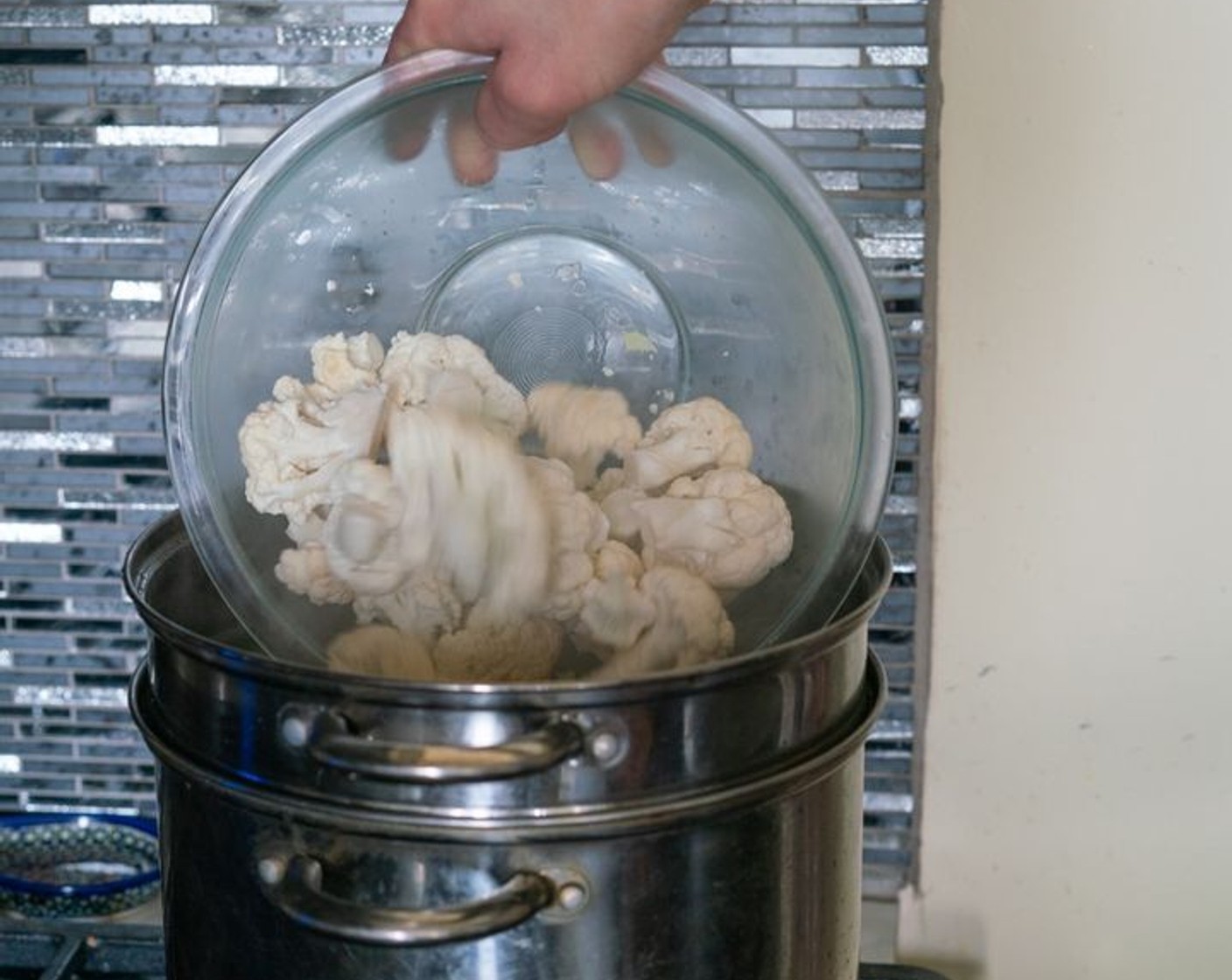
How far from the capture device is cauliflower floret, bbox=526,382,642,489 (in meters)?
0.73

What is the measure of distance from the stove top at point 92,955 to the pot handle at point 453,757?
15.8 inches

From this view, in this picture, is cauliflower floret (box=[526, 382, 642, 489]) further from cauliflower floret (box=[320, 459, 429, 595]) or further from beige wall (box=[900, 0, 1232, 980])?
beige wall (box=[900, 0, 1232, 980])

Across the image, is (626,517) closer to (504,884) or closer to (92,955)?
(504,884)

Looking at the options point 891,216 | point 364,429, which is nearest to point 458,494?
point 364,429

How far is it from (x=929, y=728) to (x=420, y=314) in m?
0.41

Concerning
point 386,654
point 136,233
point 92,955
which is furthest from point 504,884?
point 136,233

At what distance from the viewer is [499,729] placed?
0.55 m

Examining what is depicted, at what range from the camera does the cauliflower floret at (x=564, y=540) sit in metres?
0.67

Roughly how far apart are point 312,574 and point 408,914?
0.18 metres

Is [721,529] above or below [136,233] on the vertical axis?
below

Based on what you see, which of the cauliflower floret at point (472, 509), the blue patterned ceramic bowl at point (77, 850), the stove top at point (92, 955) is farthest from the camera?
the blue patterned ceramic bowl at point (77, 850)

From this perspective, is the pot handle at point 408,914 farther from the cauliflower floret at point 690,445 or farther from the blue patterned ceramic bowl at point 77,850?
the blue patterned ceramic bowl at point 77,850

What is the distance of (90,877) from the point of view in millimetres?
1002

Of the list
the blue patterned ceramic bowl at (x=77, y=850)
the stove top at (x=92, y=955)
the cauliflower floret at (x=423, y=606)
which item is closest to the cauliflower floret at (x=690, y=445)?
the cauliflower floret at (x=423, y=606)
